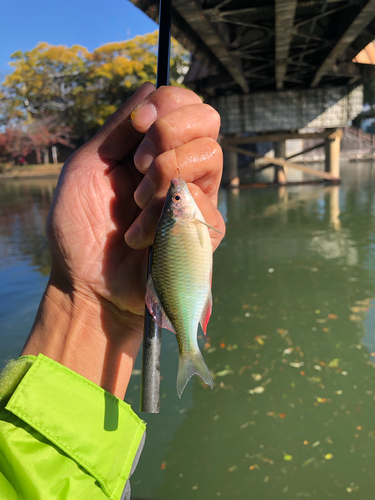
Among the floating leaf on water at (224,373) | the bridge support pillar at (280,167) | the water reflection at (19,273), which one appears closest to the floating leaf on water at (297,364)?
the floating leaf on water at (224,373)

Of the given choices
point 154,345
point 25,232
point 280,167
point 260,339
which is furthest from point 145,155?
point 280,167

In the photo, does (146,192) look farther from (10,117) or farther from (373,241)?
(10,117)

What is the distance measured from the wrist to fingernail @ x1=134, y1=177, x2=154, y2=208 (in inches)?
29.4

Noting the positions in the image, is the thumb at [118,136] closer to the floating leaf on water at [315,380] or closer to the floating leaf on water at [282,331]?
the floating leaf on water at [315,380]

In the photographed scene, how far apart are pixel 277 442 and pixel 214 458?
0.60 m

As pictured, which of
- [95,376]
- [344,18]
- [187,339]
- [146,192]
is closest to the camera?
[187,339]

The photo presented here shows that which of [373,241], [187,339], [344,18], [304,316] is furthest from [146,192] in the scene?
[344,18]

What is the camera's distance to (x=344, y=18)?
11.0m

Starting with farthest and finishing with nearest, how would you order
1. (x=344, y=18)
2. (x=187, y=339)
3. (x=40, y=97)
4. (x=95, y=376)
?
(x=40, y=97) < (x=344, y=18) < (x=95, y=376) < (x=187, y=339)

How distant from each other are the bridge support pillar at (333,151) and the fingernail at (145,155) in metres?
20.0

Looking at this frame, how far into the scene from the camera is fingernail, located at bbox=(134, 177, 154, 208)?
1729 millimetres

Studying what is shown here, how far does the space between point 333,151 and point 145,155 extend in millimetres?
20276

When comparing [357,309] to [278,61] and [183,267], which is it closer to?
[183,267]

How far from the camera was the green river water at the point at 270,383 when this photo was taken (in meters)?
3.19
